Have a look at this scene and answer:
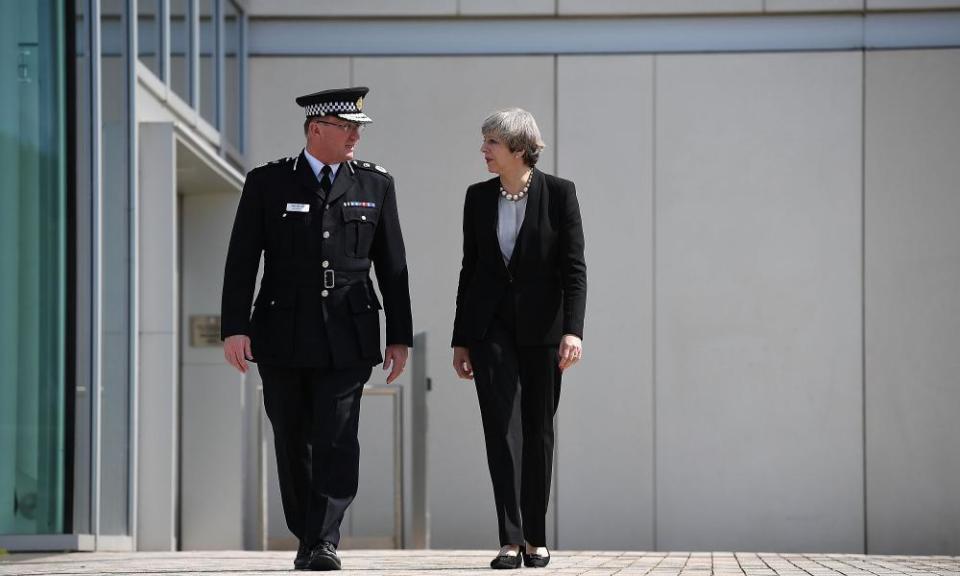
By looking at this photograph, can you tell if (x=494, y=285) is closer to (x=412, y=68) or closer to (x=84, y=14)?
(x=84, y=14)

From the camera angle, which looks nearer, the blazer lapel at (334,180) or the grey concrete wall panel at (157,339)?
the blazer lapel at (334,180)

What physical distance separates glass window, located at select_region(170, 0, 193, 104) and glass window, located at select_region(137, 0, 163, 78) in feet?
0.90

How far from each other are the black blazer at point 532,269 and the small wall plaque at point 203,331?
17.0 ft

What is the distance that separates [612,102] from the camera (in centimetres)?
1173

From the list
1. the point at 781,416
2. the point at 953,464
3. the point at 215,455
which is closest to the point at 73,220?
the point at 215,455

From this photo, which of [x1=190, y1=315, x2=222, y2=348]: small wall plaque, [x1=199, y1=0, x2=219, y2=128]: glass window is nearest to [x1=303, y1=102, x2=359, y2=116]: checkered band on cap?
[x1=199, y1=0, x2=219, y2=128]: glass window

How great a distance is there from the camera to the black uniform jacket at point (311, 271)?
6.00m

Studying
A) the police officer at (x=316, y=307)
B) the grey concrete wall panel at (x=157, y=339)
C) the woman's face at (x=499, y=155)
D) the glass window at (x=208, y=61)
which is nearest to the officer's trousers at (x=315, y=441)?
the police officer at (x=316, y=307)

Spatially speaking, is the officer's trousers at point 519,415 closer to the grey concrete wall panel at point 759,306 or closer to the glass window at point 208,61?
the glass window at point 208,61

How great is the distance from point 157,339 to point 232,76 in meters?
2.97

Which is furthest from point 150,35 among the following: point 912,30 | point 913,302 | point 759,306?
point 913,302

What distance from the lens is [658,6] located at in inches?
460

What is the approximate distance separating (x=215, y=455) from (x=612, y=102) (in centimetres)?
348

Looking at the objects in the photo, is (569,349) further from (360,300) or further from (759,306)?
(759,306)
